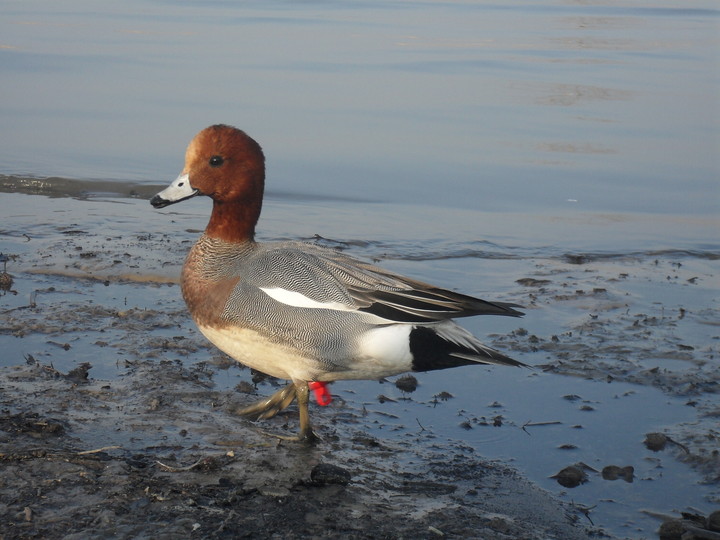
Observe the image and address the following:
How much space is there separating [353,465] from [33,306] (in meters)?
2.08

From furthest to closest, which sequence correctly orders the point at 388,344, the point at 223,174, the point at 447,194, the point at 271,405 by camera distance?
the point at 447,194 < the point at 223,174 < the point at 271,405 < the point at 388,344

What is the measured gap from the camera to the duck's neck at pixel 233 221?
397cm

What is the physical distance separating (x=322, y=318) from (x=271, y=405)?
1.66ft

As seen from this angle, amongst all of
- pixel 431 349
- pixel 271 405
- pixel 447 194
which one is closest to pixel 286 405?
pixel 271 405

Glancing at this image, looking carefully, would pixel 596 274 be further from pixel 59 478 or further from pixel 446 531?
Answer: pixel 59 478

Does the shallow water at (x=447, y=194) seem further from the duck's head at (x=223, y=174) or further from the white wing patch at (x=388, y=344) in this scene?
the duck's head at (x=223, y=174)

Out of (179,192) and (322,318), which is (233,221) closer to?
(179,192)

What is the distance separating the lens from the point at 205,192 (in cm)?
403

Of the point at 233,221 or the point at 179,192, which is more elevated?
the point at 179,192

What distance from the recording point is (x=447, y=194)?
24.1 feet

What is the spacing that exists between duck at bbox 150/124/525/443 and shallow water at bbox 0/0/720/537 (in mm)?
383

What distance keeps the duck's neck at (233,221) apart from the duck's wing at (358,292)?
25cm

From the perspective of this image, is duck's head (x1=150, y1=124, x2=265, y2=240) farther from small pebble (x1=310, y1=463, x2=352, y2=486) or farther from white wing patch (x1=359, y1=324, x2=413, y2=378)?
small pebble (x1=310, y1=463, x2=352, y2=486)

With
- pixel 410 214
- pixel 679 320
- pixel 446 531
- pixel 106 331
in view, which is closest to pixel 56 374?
pixel 106 331
